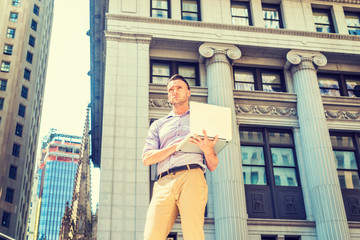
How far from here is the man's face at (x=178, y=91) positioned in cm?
540

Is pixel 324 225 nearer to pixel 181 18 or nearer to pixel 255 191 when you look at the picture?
pixel 255 191

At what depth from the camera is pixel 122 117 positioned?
18.1 m

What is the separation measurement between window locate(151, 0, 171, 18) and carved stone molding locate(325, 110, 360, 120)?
31.6 ft

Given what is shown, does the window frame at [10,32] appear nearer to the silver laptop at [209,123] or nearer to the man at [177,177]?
the man at [177,177]

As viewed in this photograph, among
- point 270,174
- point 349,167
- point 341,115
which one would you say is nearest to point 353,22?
point 341,115

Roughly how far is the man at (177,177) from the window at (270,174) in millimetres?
13439

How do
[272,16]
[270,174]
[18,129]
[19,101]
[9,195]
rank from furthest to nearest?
[19,101]
[18,129]
[9,195]
[272,16]
[270,174]

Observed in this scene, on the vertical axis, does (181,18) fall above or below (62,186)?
below

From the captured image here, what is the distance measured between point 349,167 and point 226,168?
6.58 m

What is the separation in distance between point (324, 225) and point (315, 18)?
11927 millimetres

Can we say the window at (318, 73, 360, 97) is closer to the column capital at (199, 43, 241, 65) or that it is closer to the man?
the column capital at (199, 43, 241, 65)

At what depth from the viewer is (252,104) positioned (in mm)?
20250

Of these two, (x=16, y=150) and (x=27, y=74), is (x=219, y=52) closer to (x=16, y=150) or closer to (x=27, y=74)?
(x=16, y=150)

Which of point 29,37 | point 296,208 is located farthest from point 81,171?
point 296,208
